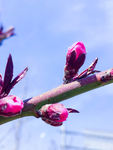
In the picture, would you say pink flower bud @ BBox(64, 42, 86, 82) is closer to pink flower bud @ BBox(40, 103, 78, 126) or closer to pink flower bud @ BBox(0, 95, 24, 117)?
pink flower bud @ BBox(40, 103, 78, 126)

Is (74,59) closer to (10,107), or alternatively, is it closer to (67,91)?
(67,91)

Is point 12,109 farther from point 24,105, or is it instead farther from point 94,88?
point 94,88

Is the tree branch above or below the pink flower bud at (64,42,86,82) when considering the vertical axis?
below

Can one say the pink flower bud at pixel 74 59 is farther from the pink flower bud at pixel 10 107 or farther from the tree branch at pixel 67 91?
the pink flower bud at pixel 10 107

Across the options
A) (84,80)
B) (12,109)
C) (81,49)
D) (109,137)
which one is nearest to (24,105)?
(12,109)

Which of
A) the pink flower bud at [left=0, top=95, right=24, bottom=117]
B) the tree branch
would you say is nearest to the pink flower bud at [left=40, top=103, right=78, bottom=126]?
the tree branch

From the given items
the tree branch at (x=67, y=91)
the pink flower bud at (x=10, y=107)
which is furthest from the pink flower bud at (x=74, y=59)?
the pink flower bud at (x=10, y=107)
